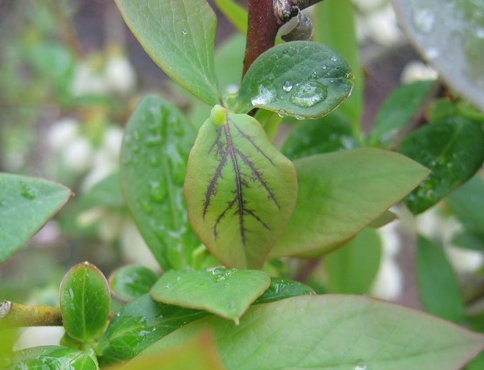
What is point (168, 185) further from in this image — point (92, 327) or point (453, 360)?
point (453, 360)

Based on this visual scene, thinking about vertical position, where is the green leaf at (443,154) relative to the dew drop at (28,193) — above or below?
below

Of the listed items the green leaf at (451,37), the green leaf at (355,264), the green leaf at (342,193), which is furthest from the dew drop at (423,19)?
the green leaf at (355,264)

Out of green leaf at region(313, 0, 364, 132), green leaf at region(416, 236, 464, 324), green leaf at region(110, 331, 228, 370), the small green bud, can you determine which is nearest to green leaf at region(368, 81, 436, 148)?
green leaf at region(313, 0, 364, 132)

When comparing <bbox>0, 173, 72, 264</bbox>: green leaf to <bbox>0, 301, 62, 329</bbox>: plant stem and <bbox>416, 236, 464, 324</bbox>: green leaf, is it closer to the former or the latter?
<bbox>0, 301, 62, 329</bbox>: plant stem

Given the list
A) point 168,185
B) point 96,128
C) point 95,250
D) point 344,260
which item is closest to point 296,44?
point 168,185

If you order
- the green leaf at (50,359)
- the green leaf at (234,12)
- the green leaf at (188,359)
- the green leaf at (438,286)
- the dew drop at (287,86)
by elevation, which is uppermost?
the green leaf at (234,12)

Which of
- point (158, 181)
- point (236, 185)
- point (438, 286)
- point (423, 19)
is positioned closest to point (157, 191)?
point (158, 181)

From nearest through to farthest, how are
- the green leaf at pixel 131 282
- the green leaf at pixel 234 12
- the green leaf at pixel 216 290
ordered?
1. the green leaf at pixel 216 290
2. the green leaf at pixel 131 282
3. the green leaf at pixel 234 12

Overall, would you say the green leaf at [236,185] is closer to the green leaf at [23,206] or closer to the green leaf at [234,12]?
the green leaf at [23,206]
